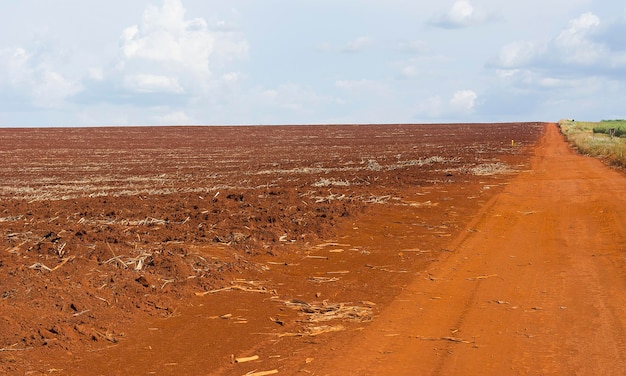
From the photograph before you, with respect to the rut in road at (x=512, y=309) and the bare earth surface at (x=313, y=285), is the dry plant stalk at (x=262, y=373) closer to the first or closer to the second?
the bare earth surface at (x=313, y=285)

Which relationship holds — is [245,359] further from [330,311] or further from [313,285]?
[313,285]

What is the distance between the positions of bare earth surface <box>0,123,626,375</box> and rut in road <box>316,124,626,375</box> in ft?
0.09

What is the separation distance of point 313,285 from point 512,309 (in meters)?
2.71

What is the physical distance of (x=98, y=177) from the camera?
1086 inches

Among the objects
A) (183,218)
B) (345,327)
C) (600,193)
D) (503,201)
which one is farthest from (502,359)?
(600,193)

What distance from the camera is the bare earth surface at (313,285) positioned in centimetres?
646

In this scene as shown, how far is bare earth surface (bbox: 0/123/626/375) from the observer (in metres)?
6.46

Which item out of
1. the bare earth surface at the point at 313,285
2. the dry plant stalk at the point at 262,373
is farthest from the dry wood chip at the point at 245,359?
the dry plant stalk at the point at 262,373

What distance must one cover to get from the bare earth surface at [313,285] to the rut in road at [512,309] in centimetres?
3

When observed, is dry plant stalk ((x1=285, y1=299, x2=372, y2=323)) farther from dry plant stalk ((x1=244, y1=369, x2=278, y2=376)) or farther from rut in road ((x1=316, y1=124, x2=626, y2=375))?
dry plant stalk ((x1=244, y1=369, x2=278, y2=376))

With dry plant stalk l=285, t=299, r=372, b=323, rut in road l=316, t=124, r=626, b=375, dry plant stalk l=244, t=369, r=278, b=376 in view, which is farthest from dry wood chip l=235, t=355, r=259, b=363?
dry plant stalk l=285, t=299, r=372, b=323

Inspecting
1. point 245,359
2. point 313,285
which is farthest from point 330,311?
point 245,359

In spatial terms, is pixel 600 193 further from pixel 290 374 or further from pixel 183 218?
pixel 290 374

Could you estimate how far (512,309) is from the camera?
7.85 m
